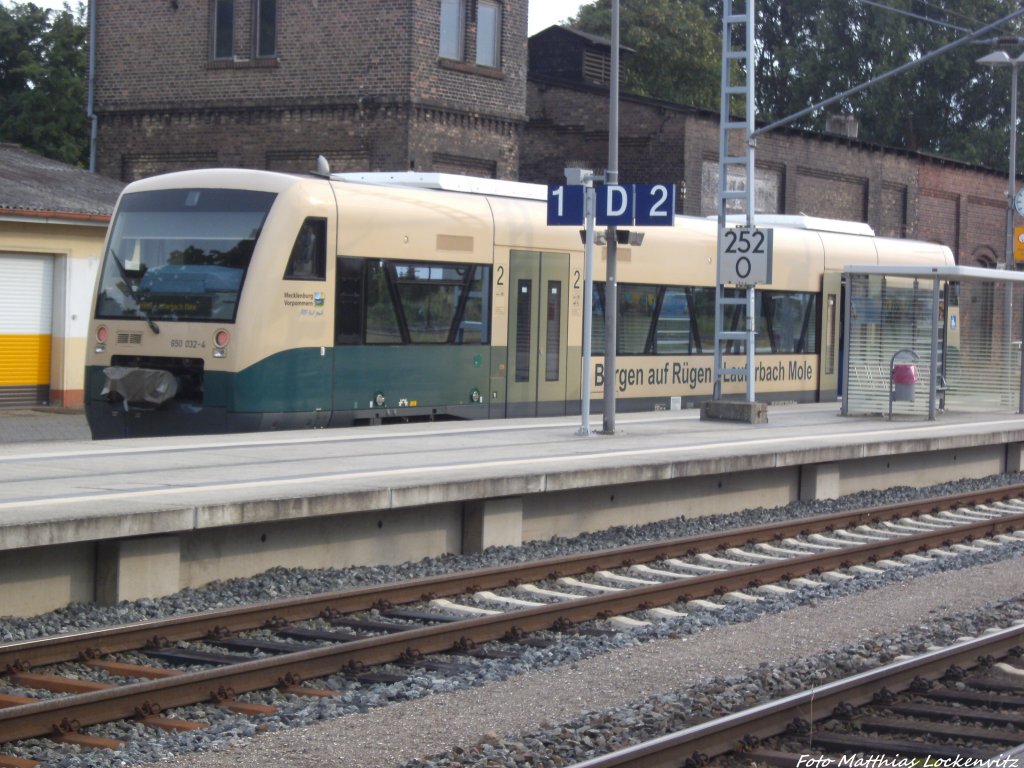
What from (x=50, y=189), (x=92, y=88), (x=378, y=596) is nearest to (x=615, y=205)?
(x=378, y=596)

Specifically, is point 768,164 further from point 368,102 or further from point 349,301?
point 349,301

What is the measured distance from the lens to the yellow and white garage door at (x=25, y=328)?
2692 centimetres

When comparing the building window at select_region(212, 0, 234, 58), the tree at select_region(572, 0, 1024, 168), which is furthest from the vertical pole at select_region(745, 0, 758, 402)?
the tree at select_region(572, 0, 1024, 168)

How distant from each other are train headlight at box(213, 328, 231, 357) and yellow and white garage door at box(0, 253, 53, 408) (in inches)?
498

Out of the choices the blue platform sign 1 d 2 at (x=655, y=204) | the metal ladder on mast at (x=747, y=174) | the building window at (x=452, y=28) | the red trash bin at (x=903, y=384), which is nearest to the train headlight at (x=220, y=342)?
the blue platform sign 1 d 2 at (x=655, y=204)

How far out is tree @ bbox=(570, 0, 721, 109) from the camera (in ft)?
182

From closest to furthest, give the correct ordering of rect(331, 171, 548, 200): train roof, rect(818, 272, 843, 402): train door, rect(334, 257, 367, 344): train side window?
rect(334, 257, 367, 344): train side window, rect(331, 171, 548, 200): train roof, rect(818, 272, 843, 402): train door

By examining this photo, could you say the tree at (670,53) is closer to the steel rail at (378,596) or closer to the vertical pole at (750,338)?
the vertical pole at (750,338)

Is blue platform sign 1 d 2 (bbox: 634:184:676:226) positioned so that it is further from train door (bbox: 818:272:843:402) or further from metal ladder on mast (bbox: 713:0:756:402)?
train door (bbox: 818:272:843:402)

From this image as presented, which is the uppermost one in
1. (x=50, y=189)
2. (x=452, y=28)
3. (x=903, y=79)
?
(x=903, y=79)

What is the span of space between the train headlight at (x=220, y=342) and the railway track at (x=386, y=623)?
5.35 metres

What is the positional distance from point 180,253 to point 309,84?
17.4 m

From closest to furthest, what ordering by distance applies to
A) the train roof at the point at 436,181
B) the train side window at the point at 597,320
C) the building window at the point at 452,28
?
the train roof at the point at 436,181, the train side window at the point at 597,320, the building window at the point at 452,28

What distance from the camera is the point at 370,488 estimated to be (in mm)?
11391
